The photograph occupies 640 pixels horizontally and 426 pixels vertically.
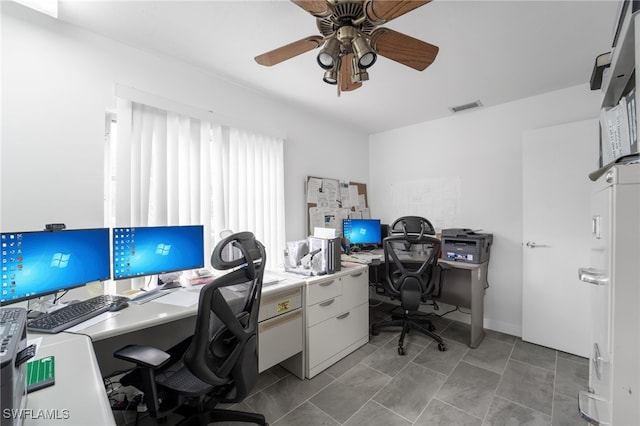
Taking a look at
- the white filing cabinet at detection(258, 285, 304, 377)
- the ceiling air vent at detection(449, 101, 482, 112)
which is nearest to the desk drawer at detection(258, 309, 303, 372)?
the white filing cabinet at detection(258, 285, 304, 377)

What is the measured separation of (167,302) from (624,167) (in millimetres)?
2006

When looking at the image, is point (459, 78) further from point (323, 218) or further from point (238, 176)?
point (238, 176)

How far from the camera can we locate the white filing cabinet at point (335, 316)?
6.73ft

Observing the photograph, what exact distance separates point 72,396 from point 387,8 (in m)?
1.77

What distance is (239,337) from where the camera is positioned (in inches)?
47.2

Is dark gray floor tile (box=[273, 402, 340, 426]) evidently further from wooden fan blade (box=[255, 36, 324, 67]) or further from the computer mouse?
wooden fan blade (box=[255, 36, 324, 67])

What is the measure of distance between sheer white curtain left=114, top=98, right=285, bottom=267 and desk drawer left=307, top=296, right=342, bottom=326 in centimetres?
75

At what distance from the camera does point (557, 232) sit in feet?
8.13

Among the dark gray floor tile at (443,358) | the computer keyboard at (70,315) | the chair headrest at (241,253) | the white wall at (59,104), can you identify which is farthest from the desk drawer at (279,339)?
the white wall at (59,104)

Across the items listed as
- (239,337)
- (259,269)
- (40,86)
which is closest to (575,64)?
(259,269)

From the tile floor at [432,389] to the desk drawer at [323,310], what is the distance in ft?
1.47

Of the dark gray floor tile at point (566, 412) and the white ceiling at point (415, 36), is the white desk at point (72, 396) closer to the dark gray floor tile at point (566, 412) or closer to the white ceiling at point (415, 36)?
the white ceiling at point (415, 36)

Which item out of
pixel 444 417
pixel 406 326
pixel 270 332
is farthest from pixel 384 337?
pixel 270 332

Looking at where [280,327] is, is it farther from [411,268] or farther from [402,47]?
[402,47]
